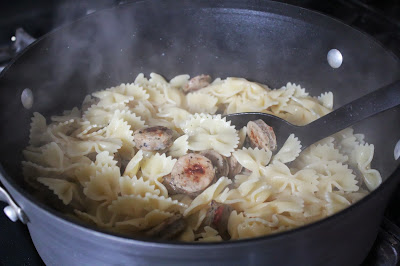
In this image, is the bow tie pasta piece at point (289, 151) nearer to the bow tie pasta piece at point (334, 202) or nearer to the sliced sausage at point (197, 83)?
the bow tie pasta piece at point (334, 202)

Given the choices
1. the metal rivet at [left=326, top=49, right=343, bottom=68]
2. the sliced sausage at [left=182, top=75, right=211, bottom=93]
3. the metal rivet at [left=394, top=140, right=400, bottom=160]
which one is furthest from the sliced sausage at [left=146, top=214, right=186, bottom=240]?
the metal rivet at [left=326, top=49, right=343, bottom=68]

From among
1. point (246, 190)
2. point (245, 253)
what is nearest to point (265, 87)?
point (246, 190)

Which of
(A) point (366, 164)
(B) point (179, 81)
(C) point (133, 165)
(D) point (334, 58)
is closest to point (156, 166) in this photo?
(C) point (133, 165)

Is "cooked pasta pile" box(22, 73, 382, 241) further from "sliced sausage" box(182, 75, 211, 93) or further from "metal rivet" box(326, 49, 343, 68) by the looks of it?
"metal rivet" box(326, 49, 343, 68)

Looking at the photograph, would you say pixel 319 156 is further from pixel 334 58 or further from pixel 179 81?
pixel 179 81

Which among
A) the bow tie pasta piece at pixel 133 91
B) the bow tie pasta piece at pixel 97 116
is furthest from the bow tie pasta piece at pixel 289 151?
the bow tie pasta piece at pixel 97 116
